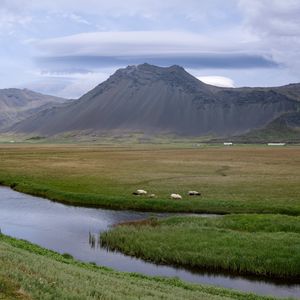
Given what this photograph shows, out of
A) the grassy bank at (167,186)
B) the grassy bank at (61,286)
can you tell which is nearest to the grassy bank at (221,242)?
the grassy bank at (61,286)

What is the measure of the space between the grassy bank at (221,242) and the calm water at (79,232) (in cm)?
127

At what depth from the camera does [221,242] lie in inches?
1499

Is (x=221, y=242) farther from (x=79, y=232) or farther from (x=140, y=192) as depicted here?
(x=140, y=192)

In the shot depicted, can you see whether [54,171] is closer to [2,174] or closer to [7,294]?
[2,174]

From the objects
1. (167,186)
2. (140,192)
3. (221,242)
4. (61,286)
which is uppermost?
(61,286)

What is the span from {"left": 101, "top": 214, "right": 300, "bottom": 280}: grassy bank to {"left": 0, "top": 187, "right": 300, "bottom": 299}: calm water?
1265 mm

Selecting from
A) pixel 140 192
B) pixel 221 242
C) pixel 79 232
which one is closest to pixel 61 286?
pixel 221 242

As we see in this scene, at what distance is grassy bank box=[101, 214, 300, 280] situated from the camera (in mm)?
33719

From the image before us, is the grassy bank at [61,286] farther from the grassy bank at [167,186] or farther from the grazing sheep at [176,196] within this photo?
the grazing sheep at [176,196]

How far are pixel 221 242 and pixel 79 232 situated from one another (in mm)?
13876

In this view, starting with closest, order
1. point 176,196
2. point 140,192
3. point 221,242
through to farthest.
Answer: point 221,242, point 176,196, point 140,192

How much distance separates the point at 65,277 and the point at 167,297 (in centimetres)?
440

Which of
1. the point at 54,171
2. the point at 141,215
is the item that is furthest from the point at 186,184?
the point at 54,171

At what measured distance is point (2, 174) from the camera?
296 ft
